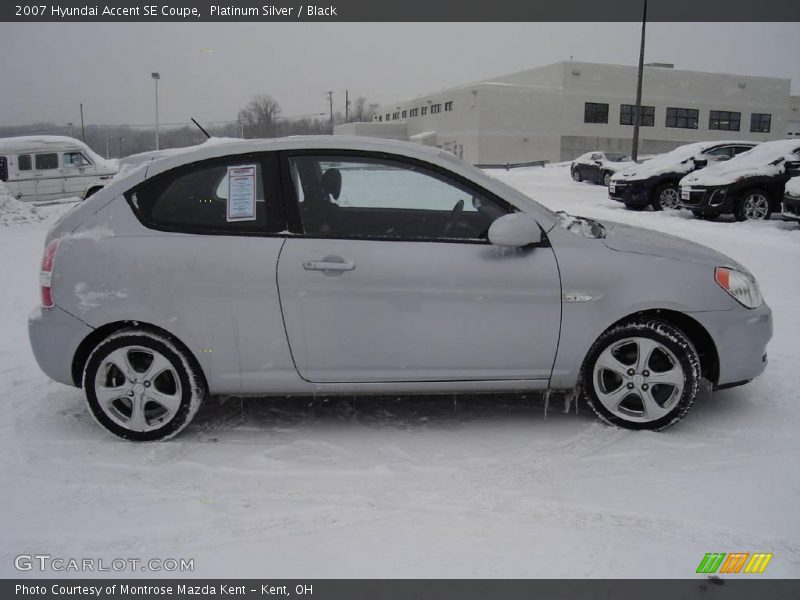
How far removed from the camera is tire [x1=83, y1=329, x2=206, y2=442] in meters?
3.84

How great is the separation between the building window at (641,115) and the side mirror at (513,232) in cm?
6013

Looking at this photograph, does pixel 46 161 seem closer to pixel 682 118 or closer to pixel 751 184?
pixel 751 184

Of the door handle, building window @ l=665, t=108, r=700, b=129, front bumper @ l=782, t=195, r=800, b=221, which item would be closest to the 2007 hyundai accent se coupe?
the door handle

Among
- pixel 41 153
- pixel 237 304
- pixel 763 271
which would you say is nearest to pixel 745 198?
pixel 763 271

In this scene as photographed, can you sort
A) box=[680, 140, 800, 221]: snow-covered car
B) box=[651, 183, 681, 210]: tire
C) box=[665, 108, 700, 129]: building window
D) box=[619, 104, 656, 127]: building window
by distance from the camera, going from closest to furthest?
box=[680, 140, 800, 221]: snow-covered car
box=[651, 183, 681, 210]: tire
box=[619, 104, 656, 127]: building window
box=[665, 108, 700, 129]: building window

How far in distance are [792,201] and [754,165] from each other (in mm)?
2271

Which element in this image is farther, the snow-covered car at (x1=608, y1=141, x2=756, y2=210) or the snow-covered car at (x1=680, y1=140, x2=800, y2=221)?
the snow-covered car at (x1=608, y1=141, x2=756, y2=210)

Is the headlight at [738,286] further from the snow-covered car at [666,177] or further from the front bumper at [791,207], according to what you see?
the snow-covered car at [666,177]

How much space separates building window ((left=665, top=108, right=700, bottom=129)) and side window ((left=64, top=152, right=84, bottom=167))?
52.3m

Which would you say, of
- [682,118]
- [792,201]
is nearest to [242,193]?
[792,201]

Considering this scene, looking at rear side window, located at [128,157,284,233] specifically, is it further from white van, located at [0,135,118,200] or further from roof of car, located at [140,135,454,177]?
white van, located at [0,135,118,200]

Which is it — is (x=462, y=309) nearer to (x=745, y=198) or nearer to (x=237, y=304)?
(x=237, y=304)

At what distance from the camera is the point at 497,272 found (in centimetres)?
380
